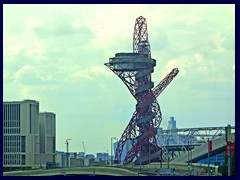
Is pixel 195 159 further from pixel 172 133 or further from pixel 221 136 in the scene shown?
pixel 172 133

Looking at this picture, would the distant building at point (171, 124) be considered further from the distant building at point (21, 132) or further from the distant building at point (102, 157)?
the distant building at point (21, 132)

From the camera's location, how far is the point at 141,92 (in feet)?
210

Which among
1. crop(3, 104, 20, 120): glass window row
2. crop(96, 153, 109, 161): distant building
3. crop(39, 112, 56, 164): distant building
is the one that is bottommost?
crop(96, 153, 109, 161): distant building

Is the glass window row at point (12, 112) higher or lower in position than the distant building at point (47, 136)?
higher

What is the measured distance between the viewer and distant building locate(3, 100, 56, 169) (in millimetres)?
77438

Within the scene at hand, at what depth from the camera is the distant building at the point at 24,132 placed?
7744 cm

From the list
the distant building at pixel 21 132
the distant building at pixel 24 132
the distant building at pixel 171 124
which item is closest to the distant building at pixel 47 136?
the distant building at pixel 24 132

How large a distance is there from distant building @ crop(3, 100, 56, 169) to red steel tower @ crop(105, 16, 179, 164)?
15.8 meters

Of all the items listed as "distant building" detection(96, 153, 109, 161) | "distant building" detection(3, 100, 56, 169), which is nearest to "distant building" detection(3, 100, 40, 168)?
"distant building" detection(3, 100, 56, 169)

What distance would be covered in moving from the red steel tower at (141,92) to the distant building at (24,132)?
51.9 ft

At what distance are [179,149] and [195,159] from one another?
1114 cm

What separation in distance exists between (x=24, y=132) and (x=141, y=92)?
1974cm

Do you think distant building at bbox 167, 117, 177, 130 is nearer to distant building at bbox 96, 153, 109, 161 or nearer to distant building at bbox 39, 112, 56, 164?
distant building at bbox 96, 153, 109, 161
